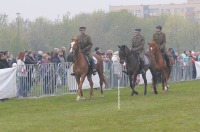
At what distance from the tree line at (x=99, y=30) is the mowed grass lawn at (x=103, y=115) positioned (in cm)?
5886

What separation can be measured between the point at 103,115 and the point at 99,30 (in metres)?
81.4

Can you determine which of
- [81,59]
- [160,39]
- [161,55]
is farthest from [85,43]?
[160,39]

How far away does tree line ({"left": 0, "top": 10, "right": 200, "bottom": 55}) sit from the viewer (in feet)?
288

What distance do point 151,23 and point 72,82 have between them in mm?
73060

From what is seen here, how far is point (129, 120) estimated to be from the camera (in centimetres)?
1656

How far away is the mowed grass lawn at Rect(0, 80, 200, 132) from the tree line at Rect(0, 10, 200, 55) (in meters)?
58.9

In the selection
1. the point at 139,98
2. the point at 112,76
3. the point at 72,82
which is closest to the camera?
the point at 139,98

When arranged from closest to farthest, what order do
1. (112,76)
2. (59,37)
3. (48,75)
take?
1. (48,75)
2. (112,76)
3. (59,37)

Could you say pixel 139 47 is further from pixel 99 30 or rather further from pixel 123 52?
pixel 99 30

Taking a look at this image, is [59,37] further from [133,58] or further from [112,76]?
[133,58]

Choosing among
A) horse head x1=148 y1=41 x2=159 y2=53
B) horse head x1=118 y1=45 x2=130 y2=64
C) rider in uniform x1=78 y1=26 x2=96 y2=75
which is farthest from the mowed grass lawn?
horse head x1=148 y1=41 x2=159 y2=53

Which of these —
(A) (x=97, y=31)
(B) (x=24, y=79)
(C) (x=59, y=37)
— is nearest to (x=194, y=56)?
(B) (x=24, y=79)

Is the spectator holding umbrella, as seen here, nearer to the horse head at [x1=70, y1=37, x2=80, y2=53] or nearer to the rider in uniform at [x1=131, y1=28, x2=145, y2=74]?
the horse head at [x1=70, y1=37, x2=80, y2=53]

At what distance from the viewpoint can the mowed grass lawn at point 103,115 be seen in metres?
15.2
